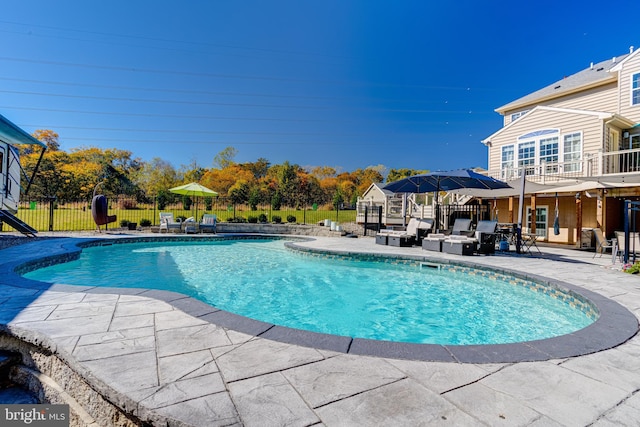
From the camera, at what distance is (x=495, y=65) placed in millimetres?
23859

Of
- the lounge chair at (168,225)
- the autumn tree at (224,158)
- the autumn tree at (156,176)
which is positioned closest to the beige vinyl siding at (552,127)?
the lounge chair at (168,225)

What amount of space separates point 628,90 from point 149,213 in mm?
26307

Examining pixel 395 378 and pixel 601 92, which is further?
pixel 601 92

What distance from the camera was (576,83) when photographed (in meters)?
15.5

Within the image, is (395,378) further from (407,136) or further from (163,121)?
(407,136)

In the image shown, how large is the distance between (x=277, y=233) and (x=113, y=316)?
13.0m

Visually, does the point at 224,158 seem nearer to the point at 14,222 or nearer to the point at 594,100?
the point at 14,222

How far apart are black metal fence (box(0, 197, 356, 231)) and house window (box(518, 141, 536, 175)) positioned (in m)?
9.38

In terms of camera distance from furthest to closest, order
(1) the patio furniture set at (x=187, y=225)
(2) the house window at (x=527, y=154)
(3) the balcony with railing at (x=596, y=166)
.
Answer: (2) the house window at (x=527, y=154)
(1) the patio furniture set at (x=187, y=225)
(3) the balcony with railing at (x=596, y=166)

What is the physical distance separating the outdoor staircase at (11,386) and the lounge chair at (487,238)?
30.8 feet

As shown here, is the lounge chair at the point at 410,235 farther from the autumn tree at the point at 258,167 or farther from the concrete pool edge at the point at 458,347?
the autumn tree at the point at 258,167

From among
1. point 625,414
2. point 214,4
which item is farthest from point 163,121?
point 625,414

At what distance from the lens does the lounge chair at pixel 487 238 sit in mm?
8969

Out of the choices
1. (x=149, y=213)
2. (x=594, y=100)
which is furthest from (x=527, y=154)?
(x=149, y=213)
